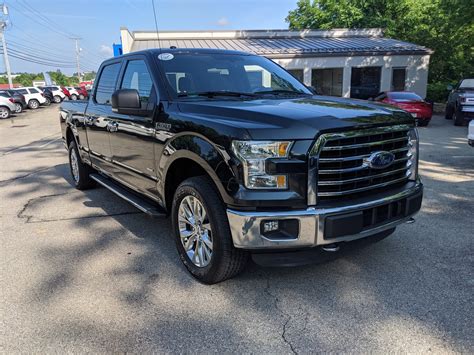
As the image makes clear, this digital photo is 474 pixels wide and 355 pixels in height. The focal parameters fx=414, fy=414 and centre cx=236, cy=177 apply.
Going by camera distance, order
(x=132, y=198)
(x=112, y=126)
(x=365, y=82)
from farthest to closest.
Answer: (x=365, y=82) < (x=112, y=126) < (x=132, y=198)

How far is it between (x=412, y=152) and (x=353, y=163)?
2.92 ft

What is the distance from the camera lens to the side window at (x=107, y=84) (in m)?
5.14

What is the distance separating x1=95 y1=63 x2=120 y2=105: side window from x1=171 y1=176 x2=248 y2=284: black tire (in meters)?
2.29

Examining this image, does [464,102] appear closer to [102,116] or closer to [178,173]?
[102,116]

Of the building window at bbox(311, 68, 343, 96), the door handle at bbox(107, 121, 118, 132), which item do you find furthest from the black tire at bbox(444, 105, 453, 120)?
the door handle at bbox(107, 121, 118, 132)

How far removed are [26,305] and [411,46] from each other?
A: 23898 millimetres

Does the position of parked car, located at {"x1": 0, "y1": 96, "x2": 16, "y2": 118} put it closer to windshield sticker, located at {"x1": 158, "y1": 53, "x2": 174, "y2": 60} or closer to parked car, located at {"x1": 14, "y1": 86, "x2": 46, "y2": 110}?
parked car, located at {"x1": 14, "y1": 86, "x2": 46, "y2": 110}

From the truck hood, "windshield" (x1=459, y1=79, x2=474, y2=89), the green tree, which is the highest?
the green tree

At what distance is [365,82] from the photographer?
2289cm

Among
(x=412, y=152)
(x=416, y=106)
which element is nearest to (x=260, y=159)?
(x=412, y=152)

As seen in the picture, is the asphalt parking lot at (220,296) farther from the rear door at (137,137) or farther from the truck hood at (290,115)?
the truck hood at (290,115)

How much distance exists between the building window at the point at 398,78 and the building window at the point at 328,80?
3.01 metres

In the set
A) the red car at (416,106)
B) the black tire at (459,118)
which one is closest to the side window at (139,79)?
the red car at (416,106)

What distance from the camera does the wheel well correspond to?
11.8 ft
